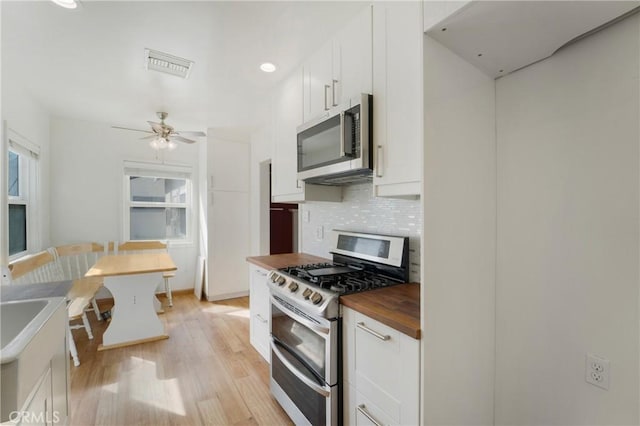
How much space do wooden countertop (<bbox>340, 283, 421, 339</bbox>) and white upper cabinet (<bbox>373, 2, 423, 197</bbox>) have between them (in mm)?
498

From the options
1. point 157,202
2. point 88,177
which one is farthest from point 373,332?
point 88,177

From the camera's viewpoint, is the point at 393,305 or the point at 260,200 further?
the point at 260,200

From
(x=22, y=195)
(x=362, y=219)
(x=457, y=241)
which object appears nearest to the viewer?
(x=457, y=241)

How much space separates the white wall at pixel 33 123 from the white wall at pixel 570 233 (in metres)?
3.66

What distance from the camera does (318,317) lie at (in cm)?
145

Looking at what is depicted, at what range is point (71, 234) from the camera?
3654 mm

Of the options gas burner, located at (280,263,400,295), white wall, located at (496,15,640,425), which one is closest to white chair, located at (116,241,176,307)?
gas burner, located at (280,263,400,295)

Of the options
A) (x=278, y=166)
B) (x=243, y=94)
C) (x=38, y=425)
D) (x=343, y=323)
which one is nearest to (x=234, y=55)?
(x=243, y=94)

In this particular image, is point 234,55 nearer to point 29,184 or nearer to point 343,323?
point 343,323

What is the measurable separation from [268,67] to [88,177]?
122 inches

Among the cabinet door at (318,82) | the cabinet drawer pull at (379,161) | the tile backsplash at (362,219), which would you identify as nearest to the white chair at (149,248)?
the tile backsplash at (362,219)

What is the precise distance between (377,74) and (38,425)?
2.00 meters

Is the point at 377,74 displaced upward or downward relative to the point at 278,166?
upward

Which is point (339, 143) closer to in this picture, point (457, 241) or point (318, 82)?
point (318, 82)
